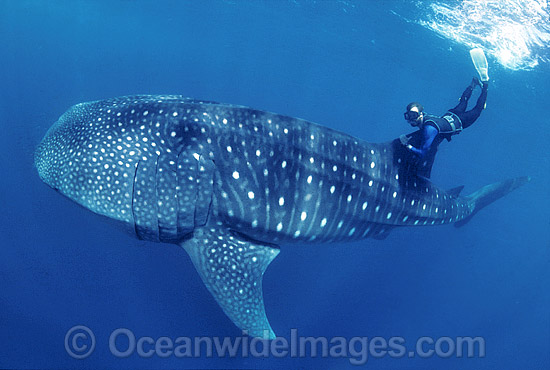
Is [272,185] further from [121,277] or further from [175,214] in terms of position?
[121,277]

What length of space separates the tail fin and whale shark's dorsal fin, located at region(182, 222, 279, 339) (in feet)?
20.5

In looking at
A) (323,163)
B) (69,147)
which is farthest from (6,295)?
(323,163)

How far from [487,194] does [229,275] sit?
7.68 meters

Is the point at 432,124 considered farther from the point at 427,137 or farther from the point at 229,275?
the point at 229,275

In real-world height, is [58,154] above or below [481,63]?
below

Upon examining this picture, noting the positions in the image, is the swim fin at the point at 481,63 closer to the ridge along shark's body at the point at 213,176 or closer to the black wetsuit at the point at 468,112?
the black wetsuit at the point at 468,112

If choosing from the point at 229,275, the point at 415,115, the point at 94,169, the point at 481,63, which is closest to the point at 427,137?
the point at 415,115

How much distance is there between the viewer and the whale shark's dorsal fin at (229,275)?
→ 4617mm

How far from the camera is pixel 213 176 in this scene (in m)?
4.53

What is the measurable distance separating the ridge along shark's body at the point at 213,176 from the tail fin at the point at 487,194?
5.01 metres

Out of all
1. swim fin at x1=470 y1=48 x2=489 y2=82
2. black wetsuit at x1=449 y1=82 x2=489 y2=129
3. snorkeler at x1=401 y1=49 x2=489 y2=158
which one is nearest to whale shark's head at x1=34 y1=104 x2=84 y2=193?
snorkeler at x1=401 y1=49 x2=489 y2=158

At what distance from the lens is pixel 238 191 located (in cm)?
468

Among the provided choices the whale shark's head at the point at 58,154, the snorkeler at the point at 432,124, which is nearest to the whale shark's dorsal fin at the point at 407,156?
the snorkeler at the point at 432,124

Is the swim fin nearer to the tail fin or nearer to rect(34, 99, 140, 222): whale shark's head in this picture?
the tail fin
